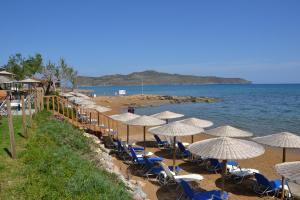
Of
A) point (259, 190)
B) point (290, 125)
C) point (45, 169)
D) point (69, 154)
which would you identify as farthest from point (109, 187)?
point (290, 125)

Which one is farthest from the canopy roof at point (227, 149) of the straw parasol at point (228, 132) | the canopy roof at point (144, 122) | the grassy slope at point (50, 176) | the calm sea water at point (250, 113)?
the calm sea water at point (250, 113)

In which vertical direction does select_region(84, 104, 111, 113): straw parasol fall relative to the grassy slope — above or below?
above

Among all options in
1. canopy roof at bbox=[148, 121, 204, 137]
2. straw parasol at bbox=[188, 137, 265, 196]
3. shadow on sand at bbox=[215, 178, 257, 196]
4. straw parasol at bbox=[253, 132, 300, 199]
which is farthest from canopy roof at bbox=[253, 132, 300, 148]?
canopy roof at bbox=[148, 121, 204, 137]

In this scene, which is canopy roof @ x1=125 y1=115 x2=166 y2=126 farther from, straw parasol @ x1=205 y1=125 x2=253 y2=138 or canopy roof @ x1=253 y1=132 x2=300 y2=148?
canopy roof @ x1=253 y1=132 x2=300 y2=148

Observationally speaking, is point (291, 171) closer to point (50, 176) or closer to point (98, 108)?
point (50, 176)

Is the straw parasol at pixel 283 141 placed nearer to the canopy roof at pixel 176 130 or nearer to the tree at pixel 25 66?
the canopy roof at pixel 176 130

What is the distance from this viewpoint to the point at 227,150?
316 inches

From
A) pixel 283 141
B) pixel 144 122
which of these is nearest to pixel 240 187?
pixel 283 141

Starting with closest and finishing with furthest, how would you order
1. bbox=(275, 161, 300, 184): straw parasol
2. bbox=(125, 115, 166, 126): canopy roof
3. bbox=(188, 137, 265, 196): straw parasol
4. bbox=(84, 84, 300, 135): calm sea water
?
1. bbox=(275, 161, 300, 184): straw parasol
2. bbox=(188, 137, 265, 196): straw parasol
3. bbox=(125, 115, 166, 126): canopy roof
4. bbox=(84, 84, 300, 135): calm sea water

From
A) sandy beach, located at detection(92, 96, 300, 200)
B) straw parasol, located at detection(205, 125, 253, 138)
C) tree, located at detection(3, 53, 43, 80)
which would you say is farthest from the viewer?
tree, located at detection(3, 53, 43, 80)

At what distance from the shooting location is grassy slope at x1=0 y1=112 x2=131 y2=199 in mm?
6148

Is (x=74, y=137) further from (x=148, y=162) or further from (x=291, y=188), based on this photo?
(x=291, y=188)

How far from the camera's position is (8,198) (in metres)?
5.94

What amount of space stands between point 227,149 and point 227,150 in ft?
0.11
